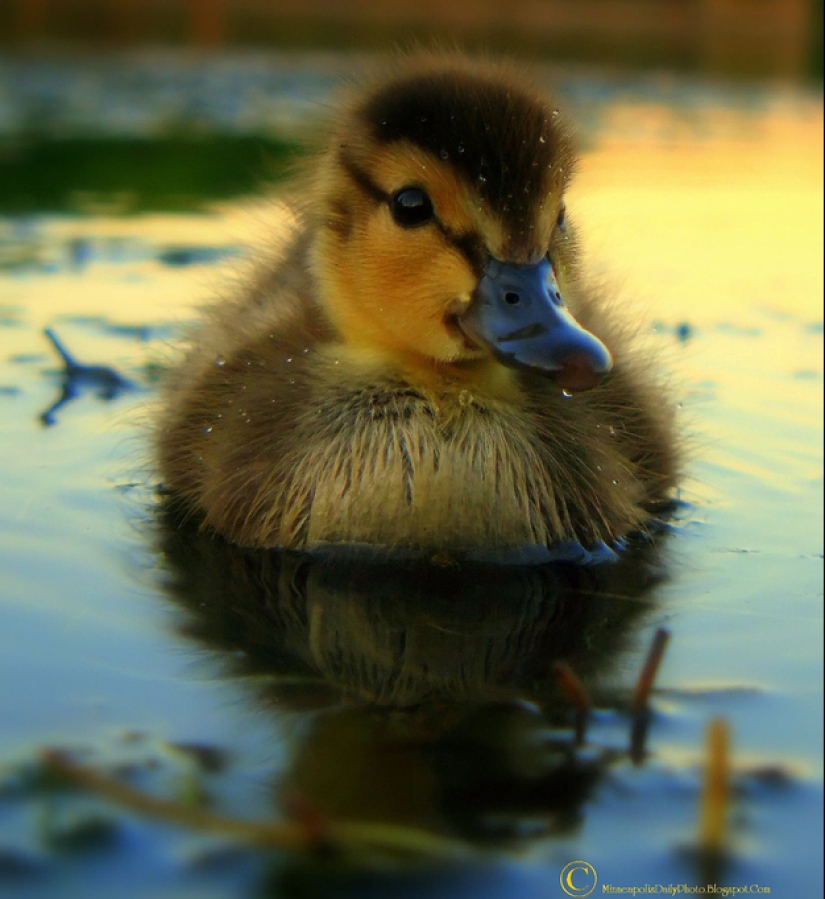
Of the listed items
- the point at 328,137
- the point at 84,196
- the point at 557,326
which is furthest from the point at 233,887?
the point at 84,196

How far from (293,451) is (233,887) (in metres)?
1.60

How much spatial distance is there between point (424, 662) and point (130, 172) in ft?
21.5

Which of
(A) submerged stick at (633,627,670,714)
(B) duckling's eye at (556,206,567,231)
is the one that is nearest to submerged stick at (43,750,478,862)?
(A) submerged stick at (633,627,670,714)

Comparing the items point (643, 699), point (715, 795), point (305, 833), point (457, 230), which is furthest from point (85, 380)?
point (715, 795)

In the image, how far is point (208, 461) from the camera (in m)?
3.28

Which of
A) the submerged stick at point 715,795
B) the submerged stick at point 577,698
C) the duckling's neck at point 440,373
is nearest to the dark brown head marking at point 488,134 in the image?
the duckling's neck at point 440,373

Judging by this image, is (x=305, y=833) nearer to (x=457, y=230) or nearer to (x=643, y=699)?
(x=643, y=699)

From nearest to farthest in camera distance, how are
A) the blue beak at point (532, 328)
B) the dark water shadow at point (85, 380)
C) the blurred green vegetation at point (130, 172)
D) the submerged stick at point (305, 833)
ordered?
the submerged stick at point (305, 833) < the blue beak at point (532, 328) < the dark water shadow at point (85, 380) < the blurred green vegetation at point (130, 172)

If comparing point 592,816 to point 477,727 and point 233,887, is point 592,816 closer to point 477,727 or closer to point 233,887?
point 477,727

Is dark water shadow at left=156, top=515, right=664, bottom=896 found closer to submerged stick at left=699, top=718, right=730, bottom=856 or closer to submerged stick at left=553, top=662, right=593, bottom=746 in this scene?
submerged stick at left=553, top=662, right=593, bottom=746

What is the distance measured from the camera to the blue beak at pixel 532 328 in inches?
107

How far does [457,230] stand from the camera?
9.48 feet

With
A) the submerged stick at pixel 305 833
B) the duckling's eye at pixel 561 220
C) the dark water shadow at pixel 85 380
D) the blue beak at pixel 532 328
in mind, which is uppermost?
the duckling's eye at pixel 561 220

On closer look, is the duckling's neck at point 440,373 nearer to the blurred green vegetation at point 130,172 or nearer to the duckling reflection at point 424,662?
the duckling reflection at point 424,662
